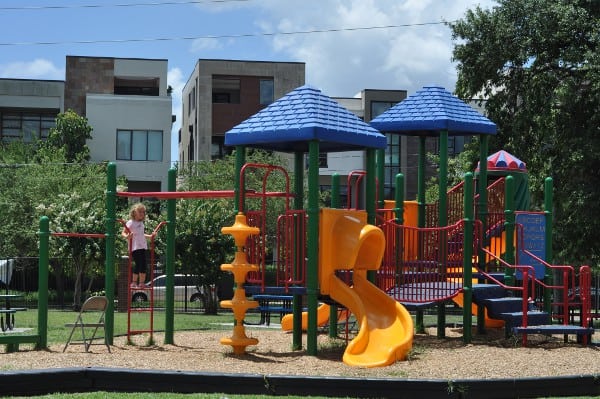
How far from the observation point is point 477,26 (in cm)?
3053

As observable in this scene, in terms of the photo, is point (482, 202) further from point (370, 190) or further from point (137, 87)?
point (137, 87)

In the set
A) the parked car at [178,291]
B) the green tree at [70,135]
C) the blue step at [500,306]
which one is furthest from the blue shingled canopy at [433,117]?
the green tree at [70,135]

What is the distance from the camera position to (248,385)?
1042 cm

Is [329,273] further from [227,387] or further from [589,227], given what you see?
[589,227]

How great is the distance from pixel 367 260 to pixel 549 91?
1715cm

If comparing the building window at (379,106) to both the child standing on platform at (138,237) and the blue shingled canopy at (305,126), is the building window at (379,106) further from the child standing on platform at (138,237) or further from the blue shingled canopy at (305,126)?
the child standing on platform at (138,237)

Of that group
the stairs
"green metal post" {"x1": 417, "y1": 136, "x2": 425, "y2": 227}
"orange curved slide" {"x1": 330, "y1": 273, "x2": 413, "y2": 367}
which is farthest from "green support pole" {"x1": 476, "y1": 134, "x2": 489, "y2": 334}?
"orange curved slide" {"x1": 330, "y1": 273, "x2": 413, "y2": 367}

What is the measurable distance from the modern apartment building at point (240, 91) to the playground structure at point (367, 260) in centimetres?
4427

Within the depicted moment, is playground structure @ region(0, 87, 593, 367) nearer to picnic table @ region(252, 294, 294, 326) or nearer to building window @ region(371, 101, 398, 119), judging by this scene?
picnic table @ region(252, 294, 294, 326)

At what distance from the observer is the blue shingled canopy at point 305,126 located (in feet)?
46.1

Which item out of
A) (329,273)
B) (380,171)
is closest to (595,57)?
(380,171)

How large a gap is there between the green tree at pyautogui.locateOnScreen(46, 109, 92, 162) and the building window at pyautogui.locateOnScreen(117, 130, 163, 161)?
2.83 metres

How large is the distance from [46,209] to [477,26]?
1764cm

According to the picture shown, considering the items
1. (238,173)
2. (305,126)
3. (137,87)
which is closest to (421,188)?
(238,173)
